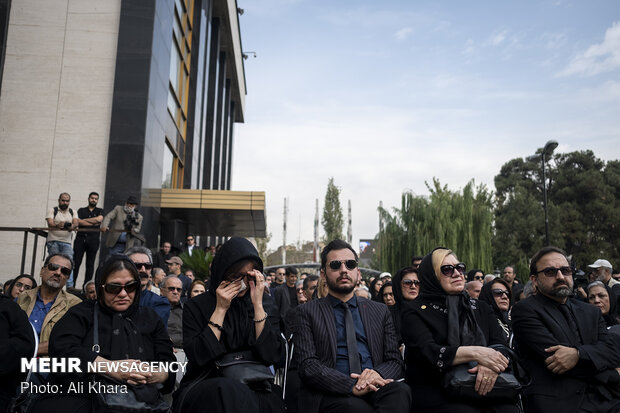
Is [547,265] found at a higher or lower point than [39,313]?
higher

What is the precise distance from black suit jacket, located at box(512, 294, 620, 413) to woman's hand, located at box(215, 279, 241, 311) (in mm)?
2550

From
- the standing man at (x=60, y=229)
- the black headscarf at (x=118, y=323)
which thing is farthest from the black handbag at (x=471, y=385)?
the standing man at (x=60, y=229)

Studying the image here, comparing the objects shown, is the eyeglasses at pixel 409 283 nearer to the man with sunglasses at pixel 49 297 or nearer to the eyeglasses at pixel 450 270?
the eyeglasses at pixel 450 270

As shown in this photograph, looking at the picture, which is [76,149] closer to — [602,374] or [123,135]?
[123,135]

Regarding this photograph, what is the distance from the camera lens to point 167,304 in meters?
5.93

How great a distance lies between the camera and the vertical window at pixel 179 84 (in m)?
19.3

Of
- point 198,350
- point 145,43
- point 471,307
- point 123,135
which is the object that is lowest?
point 198,350

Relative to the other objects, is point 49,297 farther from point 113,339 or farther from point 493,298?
point 493,298

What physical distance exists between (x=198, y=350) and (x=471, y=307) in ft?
7.48

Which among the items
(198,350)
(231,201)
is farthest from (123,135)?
(198,350)

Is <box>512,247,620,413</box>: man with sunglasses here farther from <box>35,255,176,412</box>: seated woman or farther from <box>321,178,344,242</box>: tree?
<box>321,178,344,242</box>: tree

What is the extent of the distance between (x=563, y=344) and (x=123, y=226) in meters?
9.87

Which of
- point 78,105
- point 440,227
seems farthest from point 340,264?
point 440,227

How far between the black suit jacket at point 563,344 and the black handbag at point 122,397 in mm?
3035
